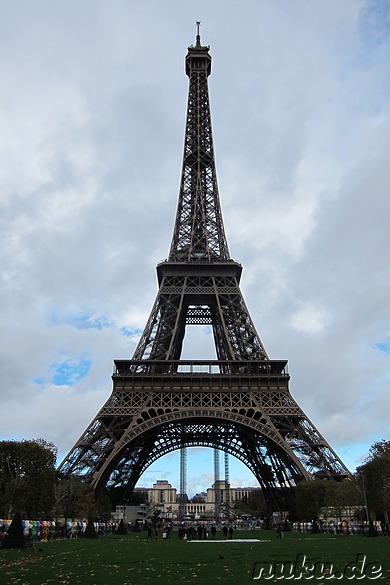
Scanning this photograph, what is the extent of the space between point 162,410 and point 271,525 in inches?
936

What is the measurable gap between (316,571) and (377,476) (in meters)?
33.9

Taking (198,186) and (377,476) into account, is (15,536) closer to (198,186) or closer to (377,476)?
(377,476)

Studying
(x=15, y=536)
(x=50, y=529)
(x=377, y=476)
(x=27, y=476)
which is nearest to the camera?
(x=15, y=536)

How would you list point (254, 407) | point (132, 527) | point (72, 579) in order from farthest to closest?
point (132, 527) → point (254, 407) → point (72, 579)

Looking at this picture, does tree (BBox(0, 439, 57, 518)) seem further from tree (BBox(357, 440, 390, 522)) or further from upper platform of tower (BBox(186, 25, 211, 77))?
upper platform of tower (BBox(186, 25, 211, 77))

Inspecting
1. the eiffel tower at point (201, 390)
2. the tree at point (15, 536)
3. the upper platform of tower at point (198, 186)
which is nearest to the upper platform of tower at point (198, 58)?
the upper platform of tower at point (198, 186)

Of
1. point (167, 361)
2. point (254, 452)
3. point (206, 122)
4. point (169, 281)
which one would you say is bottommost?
point (254, 452)

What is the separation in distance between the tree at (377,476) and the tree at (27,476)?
25.4 m

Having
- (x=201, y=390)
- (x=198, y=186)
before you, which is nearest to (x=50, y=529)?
(x=201, y=390)

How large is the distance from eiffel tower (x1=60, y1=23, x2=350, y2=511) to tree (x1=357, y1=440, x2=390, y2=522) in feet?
7.47

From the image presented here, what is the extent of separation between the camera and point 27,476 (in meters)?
41.0

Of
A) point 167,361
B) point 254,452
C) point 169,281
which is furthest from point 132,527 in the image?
point 169,281

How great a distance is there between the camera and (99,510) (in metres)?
52.7

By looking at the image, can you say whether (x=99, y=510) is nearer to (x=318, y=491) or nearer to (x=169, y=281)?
(x=318, y=491)
